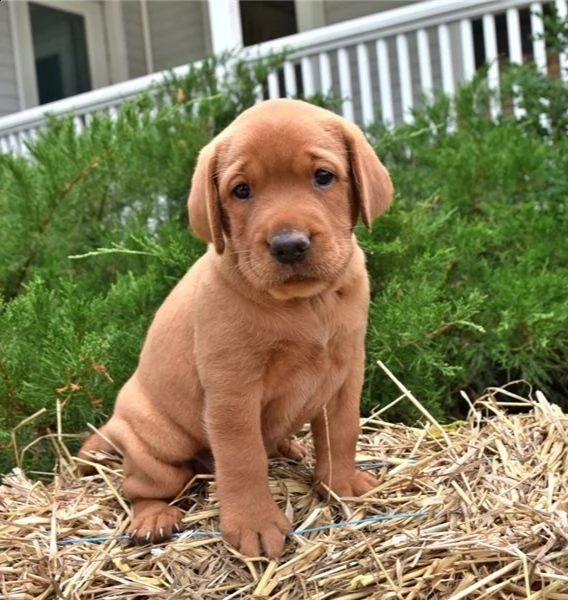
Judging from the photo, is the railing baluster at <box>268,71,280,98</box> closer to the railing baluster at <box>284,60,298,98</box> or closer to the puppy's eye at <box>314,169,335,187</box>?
the railing baluster at <box>284,60,298,98</box>

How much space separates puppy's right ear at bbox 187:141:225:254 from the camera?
2189 millimetres

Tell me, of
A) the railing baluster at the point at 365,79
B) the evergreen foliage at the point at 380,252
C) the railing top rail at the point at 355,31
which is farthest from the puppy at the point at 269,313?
the railing baluster at the point at 365,79

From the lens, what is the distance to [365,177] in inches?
87.4

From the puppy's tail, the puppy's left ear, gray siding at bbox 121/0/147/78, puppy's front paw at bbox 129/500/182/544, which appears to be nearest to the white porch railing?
gray siding at bbox 121/0/147/78

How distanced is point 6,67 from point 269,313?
40.2ft

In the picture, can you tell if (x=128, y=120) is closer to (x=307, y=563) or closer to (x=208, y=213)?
(x=208, y=213)

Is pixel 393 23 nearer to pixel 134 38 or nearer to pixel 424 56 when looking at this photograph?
pixel 424 56

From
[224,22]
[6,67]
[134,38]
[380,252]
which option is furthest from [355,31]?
[134,38]

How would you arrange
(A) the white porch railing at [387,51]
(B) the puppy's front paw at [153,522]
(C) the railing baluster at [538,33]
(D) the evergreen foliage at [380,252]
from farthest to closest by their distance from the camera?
(A) the white porch railing at [387,51], (C) the railing baluster at [538,33], (D) the evergreen foliage at [380,252], (B) the puppy's front paw at [153,522]

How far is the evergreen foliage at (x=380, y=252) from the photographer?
3.36 meters

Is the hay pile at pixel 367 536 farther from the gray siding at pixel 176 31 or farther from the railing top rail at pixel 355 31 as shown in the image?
the gray siding at pixel 176 31

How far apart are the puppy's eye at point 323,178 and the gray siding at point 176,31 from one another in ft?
41.2

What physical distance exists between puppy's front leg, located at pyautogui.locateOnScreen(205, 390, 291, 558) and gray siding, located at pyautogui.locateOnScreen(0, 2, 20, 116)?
12.0 metres

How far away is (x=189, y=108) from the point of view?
19.4 ft
